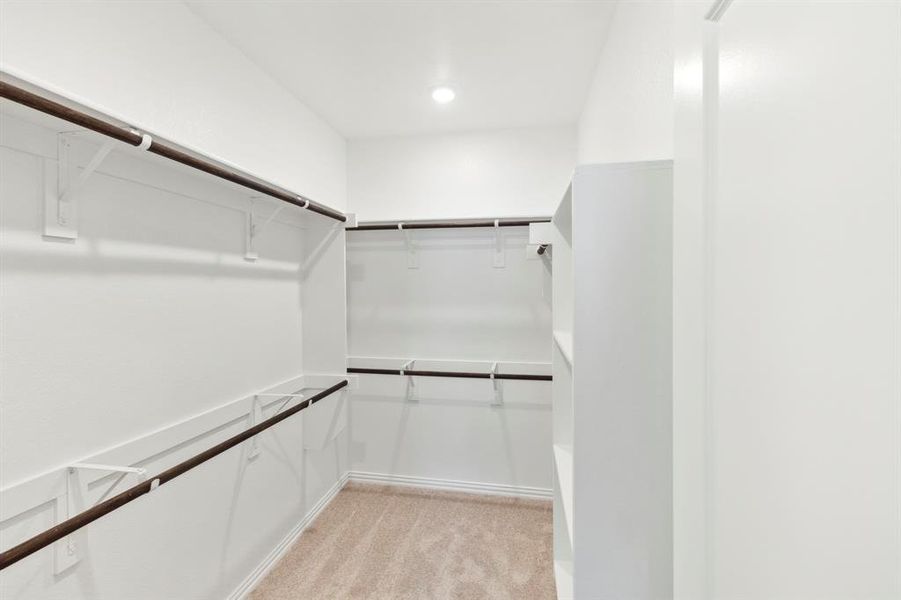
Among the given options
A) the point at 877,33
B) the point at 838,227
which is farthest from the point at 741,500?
the point at 877,33

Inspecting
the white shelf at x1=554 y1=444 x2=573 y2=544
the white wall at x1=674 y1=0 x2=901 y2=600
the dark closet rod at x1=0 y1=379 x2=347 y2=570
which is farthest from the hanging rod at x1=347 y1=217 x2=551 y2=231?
the white wall at x1=674 y1=0 x2=901 y2=600

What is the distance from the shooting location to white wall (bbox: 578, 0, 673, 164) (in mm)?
1045

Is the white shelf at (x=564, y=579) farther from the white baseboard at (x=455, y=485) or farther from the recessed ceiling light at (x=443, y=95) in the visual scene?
the recessed ceiling light at (x=443, y=95)

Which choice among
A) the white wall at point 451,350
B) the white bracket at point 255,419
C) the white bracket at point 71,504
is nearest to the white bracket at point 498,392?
the white wall at point 451,350

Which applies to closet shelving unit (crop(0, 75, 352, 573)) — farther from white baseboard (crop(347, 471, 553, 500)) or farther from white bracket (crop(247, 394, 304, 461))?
white baseboard (crop(347, 471, 553, 500))

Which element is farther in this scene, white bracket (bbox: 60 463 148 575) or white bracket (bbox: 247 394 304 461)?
white bracket (bbox: 247 394 304 461)

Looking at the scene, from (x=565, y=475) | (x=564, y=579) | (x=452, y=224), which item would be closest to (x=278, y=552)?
(x=564, y=579)

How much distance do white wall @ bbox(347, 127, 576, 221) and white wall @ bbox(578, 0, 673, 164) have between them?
0.72 m

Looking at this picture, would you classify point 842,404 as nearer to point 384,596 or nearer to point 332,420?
point 384,596

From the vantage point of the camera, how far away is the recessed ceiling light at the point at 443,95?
2.20 m

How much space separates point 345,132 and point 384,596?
2.66 meters

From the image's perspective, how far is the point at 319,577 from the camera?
1.95 m

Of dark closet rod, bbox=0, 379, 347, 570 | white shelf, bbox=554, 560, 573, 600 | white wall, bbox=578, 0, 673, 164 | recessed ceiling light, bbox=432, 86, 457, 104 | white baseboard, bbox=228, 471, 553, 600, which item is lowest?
white baseboard, bbox=228, 471, 553, 600

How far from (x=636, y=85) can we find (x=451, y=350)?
74.1 inches
